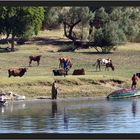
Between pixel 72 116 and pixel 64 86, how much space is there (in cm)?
961

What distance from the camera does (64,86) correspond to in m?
35.9

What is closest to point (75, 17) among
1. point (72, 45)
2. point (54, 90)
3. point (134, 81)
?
point (72, 45)

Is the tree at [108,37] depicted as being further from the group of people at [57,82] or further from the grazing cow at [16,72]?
the grazing cow at [16,72]

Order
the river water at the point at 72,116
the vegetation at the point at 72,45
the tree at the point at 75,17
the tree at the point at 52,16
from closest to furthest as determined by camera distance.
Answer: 1. the river water at the point at 72,116
2. the vegetation at the point at 72,45
3. the tree at the point at 75,17
4. the tree at the point at 52,16

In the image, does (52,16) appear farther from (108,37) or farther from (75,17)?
(108,37)

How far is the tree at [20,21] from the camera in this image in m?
62.7

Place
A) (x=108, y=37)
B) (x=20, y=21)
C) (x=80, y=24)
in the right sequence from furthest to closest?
1. (x=80, y=24)
2. (x=20, y=21)
3. (x=108, y=37)

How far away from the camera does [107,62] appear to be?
147ft

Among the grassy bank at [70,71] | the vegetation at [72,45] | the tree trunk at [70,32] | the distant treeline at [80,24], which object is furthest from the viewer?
the tree trunk at [70,32]

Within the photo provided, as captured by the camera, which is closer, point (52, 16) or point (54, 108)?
point (54, 108)

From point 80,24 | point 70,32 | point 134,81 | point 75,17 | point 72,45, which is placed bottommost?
point 134,81

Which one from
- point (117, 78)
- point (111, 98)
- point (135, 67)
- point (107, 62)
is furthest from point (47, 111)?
point (135, 67)

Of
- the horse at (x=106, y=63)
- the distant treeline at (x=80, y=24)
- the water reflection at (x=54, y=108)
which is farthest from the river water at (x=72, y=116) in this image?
the distant treeline at (x=80, y=24)

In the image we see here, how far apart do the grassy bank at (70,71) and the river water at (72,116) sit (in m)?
1.25
